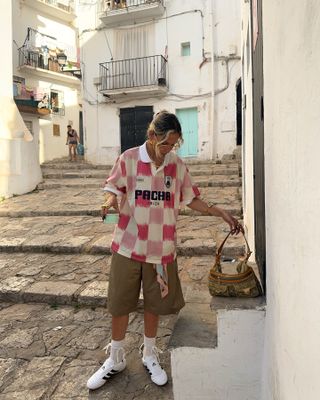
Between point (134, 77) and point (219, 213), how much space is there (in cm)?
1475

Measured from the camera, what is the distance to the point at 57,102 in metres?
21.8

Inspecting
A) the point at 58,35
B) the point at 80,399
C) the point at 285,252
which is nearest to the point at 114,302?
the point at 80,399

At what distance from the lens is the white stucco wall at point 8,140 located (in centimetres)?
886

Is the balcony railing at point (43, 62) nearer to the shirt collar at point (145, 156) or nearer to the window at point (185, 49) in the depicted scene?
the window at point (185, 49)

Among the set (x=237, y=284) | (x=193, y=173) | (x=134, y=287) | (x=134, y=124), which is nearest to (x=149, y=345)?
(x=134, y=287)

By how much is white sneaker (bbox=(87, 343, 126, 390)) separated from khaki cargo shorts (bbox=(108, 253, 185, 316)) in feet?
1.22

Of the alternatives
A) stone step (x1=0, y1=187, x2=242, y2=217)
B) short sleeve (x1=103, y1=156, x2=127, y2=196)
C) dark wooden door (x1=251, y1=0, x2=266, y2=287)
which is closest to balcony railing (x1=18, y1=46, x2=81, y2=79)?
stone step (x1=0, y1=187, x2=242, y2=217)

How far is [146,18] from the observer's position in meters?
15.9

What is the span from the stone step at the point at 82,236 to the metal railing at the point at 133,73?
10.1 meters

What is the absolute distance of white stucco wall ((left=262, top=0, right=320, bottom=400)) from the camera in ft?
3.55

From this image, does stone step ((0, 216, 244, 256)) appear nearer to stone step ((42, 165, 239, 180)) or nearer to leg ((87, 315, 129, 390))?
leg ((87, 315, 129, 390))

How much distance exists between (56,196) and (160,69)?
8.68 metres

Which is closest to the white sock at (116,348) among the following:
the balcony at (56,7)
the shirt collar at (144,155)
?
the shirt collar at (144,155)

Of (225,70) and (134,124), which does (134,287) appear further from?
(134,124)
